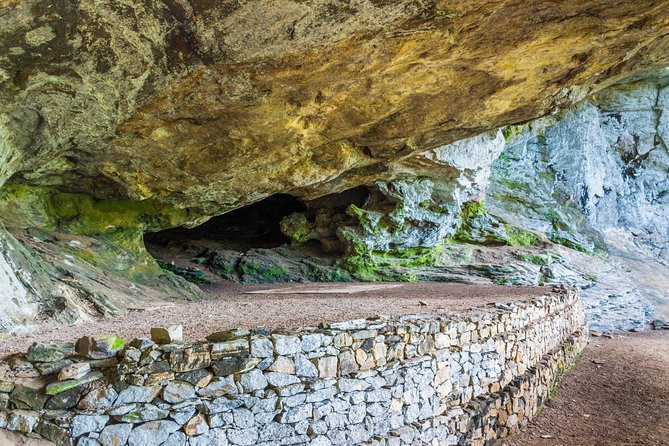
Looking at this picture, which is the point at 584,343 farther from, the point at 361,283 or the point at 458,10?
the point at 458,10

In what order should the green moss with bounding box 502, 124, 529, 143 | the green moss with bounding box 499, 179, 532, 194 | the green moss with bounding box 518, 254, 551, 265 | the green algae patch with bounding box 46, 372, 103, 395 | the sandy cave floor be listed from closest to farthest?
the green algae patch with bounding box 46, 372, 103, 395 < the sandy cave floor < the green moss with bounding box 518, 254, 551, 265 < the green moss with bounding box 502, 124, 529, 143 < the green moss with bounding box 499, 179, 532, 194

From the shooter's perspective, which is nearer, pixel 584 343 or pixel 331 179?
pixel 331 179

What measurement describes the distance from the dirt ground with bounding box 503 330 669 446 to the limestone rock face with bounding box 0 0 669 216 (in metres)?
5.12

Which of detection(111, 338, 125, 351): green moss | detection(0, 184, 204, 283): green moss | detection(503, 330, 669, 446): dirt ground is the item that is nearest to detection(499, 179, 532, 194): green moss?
detection(503, 330, 669, 446): dirt ground

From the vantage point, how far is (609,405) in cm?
788

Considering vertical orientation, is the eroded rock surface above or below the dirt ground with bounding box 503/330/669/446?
above

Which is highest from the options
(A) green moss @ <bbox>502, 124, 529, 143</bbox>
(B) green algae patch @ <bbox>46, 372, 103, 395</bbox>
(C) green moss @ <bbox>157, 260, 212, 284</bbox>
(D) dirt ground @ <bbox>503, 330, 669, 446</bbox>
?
(A) green moss @ <bbox>502, 124, 529, 143</bbox>

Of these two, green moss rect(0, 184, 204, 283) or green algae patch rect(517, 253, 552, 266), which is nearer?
green moss rect(0, 184, 204, 283)

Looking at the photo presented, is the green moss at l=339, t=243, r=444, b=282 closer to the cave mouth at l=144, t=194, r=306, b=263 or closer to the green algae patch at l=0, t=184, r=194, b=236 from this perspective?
the cave mouth at l=144, t=194, r=306, b=263

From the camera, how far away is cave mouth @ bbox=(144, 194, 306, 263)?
1433 centimetres

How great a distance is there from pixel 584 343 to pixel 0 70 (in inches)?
504

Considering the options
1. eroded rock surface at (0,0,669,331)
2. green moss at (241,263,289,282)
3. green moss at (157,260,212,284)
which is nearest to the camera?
eroded rock surface at (0,0,669,331)

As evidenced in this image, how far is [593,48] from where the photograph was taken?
6746mm

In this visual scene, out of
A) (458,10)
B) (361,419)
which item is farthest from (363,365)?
(458,10)
